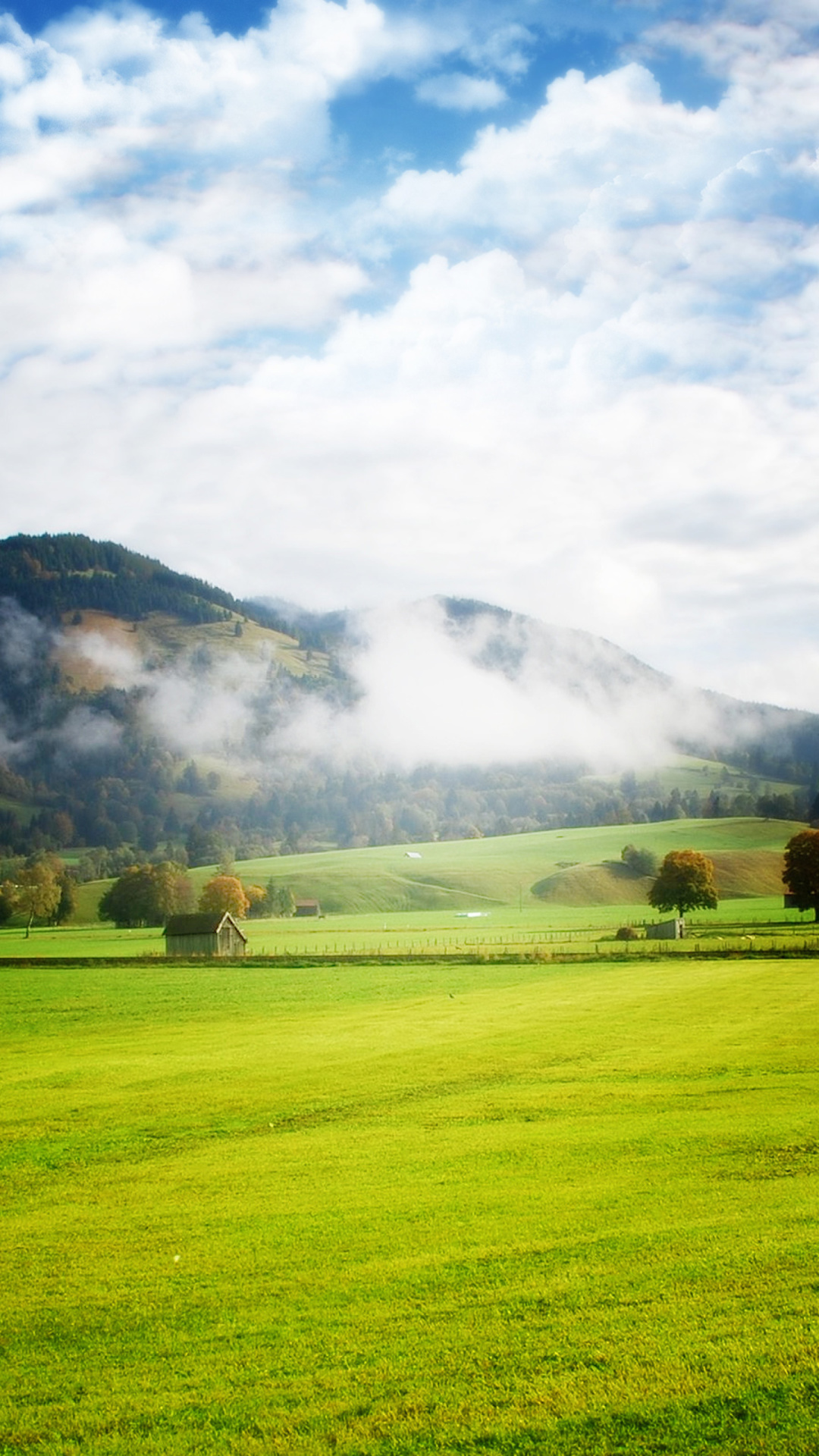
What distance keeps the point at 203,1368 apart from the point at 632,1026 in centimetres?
3016

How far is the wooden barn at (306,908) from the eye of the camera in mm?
173875

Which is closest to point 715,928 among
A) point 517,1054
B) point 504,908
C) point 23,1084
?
point 504,908

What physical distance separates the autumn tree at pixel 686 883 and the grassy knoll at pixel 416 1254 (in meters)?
83.3

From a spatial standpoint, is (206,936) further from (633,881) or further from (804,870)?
(633,881)

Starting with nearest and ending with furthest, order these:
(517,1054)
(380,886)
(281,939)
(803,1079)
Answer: (803,1079)
(517,1054)
(281,939)
(380,886)

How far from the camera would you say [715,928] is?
346 ft

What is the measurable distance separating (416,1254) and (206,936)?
84060mm

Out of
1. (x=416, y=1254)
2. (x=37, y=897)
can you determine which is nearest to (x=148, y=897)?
(x=37, y=897)

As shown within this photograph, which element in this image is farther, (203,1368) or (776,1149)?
(776,1149)

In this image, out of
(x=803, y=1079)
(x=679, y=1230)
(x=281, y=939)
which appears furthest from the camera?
(x=281, y=939)

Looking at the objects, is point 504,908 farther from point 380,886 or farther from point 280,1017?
point 280,1017

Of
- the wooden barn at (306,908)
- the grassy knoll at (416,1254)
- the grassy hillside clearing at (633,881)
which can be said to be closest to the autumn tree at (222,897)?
the wooden barn at (306,908)

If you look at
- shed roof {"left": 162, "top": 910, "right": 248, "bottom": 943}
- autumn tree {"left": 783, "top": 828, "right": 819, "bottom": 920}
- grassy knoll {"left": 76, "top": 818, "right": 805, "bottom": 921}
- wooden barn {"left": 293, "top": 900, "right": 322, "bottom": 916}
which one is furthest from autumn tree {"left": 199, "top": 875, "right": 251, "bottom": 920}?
autumn tree {"left": 783, "top": 828, "right": 819, "bottom": 920}

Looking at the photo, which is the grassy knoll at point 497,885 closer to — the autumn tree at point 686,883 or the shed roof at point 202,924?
the autumn tree at point 686,883
